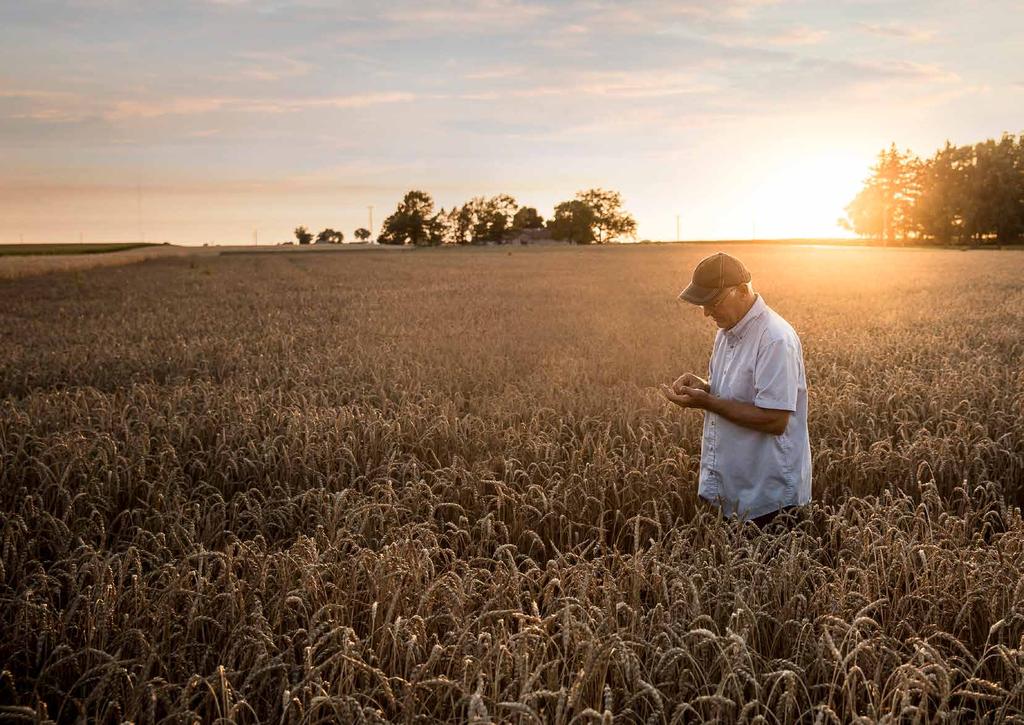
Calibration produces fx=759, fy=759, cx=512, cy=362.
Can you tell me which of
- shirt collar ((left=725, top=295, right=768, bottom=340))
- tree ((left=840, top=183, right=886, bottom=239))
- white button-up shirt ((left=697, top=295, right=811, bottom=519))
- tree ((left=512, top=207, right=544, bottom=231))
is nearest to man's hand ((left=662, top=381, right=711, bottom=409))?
white button-up shirt ((left=697, top=295, right=811, bottom=519))

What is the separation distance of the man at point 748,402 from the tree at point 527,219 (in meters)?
144

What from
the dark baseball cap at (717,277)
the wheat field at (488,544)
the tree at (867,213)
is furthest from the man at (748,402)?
the tree at (867,213)

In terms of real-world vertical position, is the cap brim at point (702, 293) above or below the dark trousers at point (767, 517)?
above

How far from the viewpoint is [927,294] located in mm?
23781

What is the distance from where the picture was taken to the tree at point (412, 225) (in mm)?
136750

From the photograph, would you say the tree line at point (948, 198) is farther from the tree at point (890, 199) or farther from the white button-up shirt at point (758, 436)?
the white button-up shirt at point (758, 436)

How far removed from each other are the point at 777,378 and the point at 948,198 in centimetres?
10969

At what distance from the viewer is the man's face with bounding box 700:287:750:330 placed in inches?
180

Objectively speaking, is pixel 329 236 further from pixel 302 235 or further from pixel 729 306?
pixel 729 306

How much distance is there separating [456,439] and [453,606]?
10.0 feet

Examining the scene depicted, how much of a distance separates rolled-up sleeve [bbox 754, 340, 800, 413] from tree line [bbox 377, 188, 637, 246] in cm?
12631

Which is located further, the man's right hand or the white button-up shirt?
the man's right hand

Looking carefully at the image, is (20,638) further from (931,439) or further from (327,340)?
(327,340)

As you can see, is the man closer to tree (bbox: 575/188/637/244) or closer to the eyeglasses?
the eyeglasses
